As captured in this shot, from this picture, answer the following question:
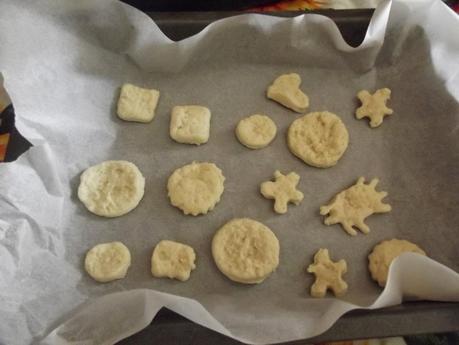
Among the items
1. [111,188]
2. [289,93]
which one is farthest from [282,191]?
[111,188]

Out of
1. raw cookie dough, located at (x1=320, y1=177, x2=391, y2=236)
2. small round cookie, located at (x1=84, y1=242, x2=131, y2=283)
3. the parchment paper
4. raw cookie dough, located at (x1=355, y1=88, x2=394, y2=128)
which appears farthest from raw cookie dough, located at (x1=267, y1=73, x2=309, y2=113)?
small round cookie, located at (x1=84, y1=242, x2=131, y2=283)

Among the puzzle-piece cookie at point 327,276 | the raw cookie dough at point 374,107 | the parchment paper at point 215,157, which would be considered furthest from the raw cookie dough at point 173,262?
the raw cookie dough at point 374,107

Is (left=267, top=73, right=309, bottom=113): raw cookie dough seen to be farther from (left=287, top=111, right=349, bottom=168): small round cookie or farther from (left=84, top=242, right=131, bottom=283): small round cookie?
(left=84, top=242, right=131, bottom=283): small round cookie

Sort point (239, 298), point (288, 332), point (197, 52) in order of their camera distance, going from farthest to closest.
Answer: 1. point (197, 52)
2. point (239, 298)
3. point (288, 332)

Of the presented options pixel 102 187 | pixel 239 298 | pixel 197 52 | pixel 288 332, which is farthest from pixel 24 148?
pixel 288 332

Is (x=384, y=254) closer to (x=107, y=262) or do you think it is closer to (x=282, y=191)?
(x=282, y=191)

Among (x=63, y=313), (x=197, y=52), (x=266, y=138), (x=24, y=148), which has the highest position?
(x=197, y=52)

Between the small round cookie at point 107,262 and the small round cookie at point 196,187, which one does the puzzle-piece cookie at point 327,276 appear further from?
the small round cookie at point 107,262

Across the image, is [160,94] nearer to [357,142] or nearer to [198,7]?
[198,7]

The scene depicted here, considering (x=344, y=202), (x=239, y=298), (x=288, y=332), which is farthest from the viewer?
(x=344, y=202)

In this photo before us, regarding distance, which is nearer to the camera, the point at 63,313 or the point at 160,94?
the point at 63,313
